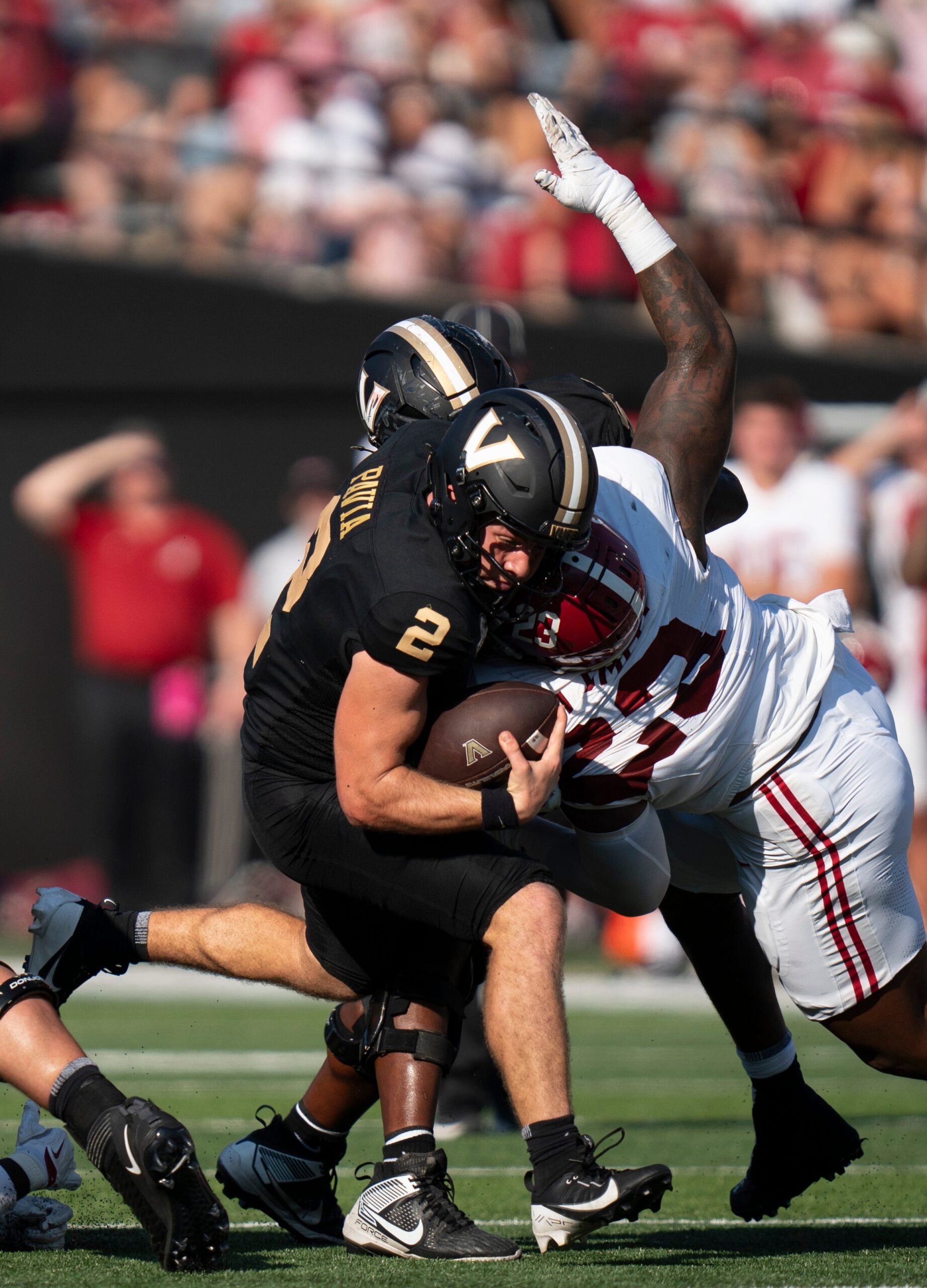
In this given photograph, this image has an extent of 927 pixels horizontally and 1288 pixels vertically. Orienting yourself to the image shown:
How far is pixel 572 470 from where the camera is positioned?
129 inches

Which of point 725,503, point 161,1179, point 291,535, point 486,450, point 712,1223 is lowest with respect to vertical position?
point 291,535

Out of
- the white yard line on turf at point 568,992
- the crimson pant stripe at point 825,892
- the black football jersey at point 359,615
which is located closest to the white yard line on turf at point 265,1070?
the white yard line on turf at point 568,992

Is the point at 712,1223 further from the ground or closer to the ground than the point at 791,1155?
A: closer to the ground

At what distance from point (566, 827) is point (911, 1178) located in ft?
4.30

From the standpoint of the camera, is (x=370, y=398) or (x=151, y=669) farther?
(x=151, y=669)

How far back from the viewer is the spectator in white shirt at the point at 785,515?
7.33m

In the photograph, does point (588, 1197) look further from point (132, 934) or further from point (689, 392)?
point (689, 392)

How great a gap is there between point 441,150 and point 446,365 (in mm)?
8127

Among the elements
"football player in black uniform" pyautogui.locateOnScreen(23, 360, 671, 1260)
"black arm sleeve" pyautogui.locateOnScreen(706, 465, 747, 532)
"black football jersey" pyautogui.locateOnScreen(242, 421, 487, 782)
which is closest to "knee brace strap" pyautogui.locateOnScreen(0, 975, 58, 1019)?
"football player in black uniform" pyautogui.locateOnScreen(23, 360, 671, 1260)

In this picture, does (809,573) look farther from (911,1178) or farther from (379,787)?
(379,787)

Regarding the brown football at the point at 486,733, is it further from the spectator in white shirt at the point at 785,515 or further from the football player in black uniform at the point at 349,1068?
the spectator in white shirt at the point at 785,515

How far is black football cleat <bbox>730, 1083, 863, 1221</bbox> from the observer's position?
12.8ft

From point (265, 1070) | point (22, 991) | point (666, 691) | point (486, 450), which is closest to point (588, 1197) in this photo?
point (666, 691)

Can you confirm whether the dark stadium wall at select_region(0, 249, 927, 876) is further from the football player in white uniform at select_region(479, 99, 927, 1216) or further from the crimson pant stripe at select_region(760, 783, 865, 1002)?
the crimson pant stripe at select_region(760, 783, 865, 1002)
